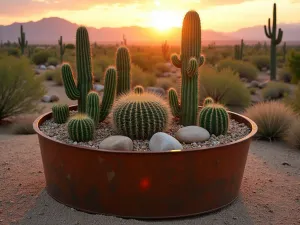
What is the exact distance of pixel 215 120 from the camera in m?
6.00

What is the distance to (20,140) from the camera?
29.3 ft

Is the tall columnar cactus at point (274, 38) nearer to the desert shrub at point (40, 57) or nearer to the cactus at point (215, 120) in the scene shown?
the cactus at point (215, 120)

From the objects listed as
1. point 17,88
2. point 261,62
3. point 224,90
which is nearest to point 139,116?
point 17,88

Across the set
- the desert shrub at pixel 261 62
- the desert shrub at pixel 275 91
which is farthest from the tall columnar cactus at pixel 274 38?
the desert shrub at pixel 261 62

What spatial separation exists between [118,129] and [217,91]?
9.37 meters

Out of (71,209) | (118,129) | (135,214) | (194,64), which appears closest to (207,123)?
(194,64)

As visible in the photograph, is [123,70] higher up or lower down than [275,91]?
higher up

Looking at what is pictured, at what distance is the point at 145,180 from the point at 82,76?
2.84m

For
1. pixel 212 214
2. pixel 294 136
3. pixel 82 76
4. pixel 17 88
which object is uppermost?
pixel 82 76

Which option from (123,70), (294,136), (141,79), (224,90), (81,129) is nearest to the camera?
(81,129)

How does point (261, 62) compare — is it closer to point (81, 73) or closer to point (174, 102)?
point (174, 102)

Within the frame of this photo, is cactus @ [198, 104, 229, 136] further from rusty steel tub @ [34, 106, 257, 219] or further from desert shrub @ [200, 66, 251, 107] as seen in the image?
desert shrub @ [200, 66, 251, 107]

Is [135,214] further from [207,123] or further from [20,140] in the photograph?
[20,140]

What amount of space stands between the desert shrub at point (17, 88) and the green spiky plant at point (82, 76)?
5177mm
